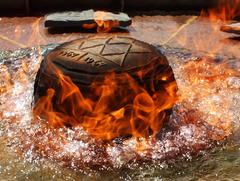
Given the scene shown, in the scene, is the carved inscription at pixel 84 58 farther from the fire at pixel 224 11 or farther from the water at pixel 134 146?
the fire at pixel 224 11

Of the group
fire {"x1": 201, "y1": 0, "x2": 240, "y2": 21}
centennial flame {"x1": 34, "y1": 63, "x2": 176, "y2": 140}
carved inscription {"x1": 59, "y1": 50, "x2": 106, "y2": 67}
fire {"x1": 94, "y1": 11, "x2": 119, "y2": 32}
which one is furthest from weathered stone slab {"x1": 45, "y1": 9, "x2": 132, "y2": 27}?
centennial flame {"x1": 34, "y1": 63, "x2": 176, "y2": 140}

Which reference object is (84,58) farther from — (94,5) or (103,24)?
(94,5)

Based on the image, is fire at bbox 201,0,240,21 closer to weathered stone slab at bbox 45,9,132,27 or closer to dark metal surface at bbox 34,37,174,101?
weathered stone slab at bbox 45,9,132,27

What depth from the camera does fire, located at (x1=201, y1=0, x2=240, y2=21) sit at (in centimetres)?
1218

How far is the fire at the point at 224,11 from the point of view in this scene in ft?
39.9

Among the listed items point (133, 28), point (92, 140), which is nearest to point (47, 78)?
point (92, 140)

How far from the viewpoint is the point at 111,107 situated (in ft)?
19.4

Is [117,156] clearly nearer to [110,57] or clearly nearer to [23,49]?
[110,57]

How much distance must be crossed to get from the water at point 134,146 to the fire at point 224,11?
5.13m

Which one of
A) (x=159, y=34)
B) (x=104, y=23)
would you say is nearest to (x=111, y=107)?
(x=159, y=34)

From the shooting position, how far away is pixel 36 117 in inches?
255

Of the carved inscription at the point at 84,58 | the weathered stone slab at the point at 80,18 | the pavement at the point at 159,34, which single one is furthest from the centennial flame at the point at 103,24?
the carved inscription at the point at 84,58

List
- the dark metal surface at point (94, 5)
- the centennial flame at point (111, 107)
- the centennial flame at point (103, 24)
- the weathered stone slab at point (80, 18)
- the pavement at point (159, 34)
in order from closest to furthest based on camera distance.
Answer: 1. the centennial flame at point (111, 107)
2. the pavement at point (159, 34)
3. the weathered stone slab at point (80, 18)
4. the centennial flame at point (103, 24)
5. the dark metal surface at point (94, 5)

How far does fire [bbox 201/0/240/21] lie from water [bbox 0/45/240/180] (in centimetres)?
513
